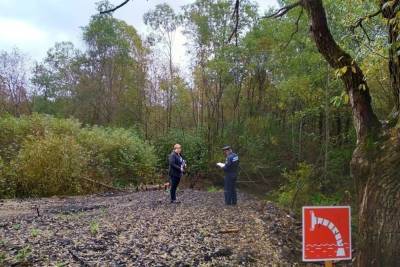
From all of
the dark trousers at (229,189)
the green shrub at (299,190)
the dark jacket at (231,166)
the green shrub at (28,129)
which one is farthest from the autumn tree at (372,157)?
the green shrub at (28,129)

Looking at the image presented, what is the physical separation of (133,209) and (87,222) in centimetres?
244

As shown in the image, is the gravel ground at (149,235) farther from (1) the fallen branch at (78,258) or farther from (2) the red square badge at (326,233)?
(2) the red square badge at (326,233)

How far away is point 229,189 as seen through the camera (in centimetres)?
1349

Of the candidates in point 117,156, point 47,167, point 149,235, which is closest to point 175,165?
point 149,235

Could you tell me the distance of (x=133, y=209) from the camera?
42.1ft

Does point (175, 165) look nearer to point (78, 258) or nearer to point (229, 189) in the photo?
point (229, 189)

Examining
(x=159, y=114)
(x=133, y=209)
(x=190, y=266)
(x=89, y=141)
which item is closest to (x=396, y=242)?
(x=190, y=266)

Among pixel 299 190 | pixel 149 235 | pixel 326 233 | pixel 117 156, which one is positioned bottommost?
pixel 149 235

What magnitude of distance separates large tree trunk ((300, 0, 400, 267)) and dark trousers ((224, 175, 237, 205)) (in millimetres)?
7619

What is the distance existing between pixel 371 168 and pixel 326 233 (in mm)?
1086

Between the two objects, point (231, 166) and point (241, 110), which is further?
point (241, 110)

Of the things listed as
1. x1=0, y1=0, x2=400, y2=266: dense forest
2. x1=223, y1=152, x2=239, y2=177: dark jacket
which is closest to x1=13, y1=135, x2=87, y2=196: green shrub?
x1=0, y1=0, x2=400, y2=266: dense forest

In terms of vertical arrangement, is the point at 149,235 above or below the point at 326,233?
below

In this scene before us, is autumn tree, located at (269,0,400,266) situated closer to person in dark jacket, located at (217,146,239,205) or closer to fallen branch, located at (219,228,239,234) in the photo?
fallen branch, located at (219,228,239,234)
